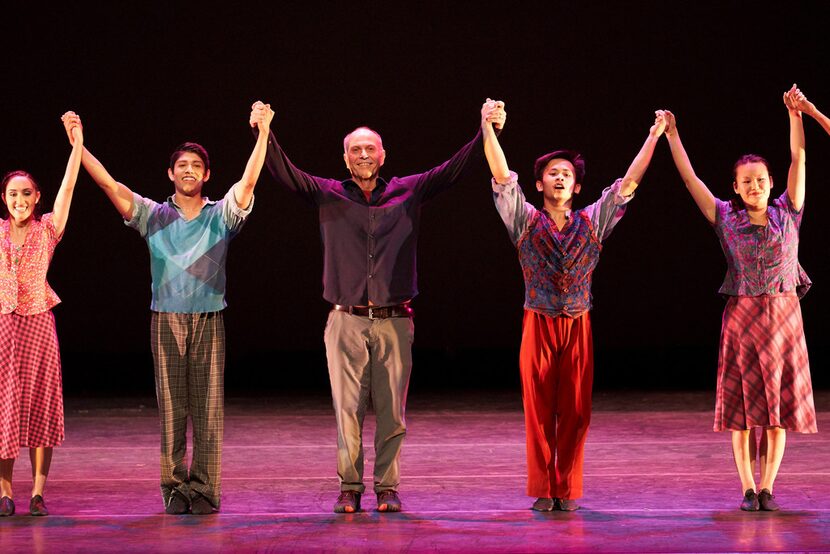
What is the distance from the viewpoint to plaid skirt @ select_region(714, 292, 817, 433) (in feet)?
11.9

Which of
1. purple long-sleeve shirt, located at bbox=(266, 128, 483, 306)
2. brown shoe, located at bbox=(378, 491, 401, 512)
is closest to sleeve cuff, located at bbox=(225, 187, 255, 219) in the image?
purple long-sleeve shirt, located at bbox=(266, 128, 483, 306)

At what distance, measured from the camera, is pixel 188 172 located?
12.0 ft

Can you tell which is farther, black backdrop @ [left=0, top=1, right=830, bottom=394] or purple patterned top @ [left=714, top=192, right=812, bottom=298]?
black backdrop @ [left=0, top=1, right=830, bottom=394]

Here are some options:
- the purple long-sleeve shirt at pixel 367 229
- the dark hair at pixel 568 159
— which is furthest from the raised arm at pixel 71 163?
the dark hair at pixel 568 159

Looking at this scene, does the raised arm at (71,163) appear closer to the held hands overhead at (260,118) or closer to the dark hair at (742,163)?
the held hands overhead at (260,118)

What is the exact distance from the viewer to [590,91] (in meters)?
7.20

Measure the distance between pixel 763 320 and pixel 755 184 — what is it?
1.44ft

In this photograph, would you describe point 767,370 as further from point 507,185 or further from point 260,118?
point 260,118

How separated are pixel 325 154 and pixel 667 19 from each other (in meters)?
2.32

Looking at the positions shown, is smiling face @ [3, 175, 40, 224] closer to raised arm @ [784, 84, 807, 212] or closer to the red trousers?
the red trousers

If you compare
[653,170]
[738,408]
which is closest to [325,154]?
[653,170]

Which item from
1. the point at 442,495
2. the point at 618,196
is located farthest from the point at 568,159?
the point at 442,495

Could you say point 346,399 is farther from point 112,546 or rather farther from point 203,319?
point 112,546

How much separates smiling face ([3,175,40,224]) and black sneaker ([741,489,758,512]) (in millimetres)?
2493
